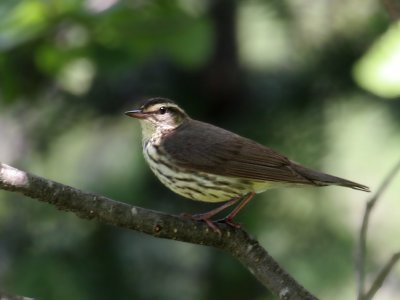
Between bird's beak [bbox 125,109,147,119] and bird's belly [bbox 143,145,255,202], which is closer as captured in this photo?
bird's belly [bbox 143,145,255,202]

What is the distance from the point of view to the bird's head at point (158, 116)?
489cm

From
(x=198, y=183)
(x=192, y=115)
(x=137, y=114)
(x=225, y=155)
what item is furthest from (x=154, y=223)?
(x=192, y=115)

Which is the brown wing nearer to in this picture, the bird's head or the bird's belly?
the bird's belly

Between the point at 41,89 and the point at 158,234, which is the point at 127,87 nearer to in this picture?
the point at 41,89

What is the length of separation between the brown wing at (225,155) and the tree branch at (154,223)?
2.62 ft

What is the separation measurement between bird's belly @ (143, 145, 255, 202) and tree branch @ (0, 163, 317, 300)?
68 centimetres

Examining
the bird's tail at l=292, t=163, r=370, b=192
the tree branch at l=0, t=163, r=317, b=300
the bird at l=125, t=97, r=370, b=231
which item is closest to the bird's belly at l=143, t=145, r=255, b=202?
the bird at l=125, t=97, r=370, b=231

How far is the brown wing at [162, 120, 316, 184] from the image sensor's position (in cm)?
450

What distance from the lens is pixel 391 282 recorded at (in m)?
5.48

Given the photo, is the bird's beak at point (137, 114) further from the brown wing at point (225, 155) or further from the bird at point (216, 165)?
the brown wing at point (225, 155)

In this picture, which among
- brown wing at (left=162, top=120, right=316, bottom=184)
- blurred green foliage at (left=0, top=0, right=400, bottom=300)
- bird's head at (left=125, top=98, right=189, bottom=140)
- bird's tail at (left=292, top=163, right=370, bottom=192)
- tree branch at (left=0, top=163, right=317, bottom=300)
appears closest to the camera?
tree branch at (left=0, top=163, right=317, bottom=300)

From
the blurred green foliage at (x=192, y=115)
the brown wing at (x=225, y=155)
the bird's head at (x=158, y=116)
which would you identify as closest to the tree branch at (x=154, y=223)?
the brown wing at (x=225, y=155)

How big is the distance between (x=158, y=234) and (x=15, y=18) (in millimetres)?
1518

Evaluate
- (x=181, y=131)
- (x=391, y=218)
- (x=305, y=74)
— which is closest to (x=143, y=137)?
(x=181, y=131)
